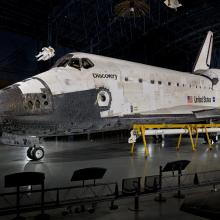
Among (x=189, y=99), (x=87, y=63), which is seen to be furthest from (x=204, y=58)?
(x=87, y=63)

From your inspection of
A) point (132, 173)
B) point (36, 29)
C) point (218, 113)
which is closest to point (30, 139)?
point (132, 173)

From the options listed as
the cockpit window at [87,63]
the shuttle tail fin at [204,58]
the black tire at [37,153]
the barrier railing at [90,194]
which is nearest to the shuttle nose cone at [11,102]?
the black tire at [37,153]

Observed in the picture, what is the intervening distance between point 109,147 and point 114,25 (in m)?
12.4

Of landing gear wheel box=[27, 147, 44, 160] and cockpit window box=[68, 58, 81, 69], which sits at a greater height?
cockpit window box=[68, 58, 81, 69]

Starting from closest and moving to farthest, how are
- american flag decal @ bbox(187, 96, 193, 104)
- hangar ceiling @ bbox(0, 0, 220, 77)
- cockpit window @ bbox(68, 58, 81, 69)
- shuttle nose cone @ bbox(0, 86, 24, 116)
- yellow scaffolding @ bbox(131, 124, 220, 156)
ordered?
shuttle nose cone @ bbox(0, 86, 24, 116)
cockpit window @ bbox(68, 58, 81, 69)
yellow scaffolding @ bbox(131, 124, 220, 156)
american flag decal @ bbox(187, 96, 193, 104)
hangar ceiling @ bbox(0, 0, 220, 77)

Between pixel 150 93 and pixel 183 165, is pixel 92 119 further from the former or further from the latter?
pixel 183 165

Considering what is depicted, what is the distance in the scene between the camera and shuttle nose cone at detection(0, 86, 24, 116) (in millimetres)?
5390

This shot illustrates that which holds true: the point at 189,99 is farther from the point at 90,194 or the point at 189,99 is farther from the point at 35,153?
the point at 90,194

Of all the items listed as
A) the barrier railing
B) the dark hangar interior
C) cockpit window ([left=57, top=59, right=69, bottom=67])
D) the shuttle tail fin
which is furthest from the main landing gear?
the shuttle tail fin

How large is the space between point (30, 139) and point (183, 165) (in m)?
4.01

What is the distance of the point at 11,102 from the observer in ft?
17.8

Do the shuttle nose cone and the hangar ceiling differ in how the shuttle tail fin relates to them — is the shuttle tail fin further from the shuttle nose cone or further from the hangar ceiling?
the shuttle nose cone

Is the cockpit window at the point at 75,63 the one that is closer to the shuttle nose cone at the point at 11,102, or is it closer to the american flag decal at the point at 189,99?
the shuttle nose cone at the point at 11,102

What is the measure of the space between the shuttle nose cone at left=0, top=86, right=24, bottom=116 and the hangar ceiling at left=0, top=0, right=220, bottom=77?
11.5 meters
